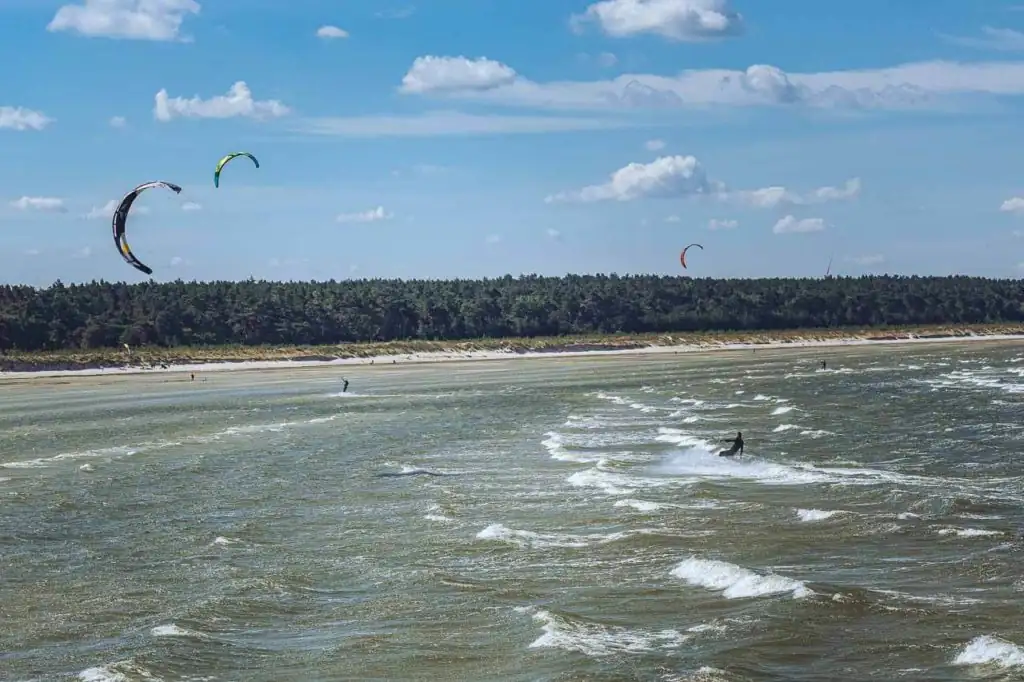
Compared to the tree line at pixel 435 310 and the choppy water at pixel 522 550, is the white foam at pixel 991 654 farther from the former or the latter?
the tree line at pixel 435 310

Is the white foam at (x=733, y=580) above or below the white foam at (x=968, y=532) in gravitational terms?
below

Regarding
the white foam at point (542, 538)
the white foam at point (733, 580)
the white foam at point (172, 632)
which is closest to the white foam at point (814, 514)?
the white foam at point (542, 538)

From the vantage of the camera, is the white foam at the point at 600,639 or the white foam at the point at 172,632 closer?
the white foam at the point at 600,639

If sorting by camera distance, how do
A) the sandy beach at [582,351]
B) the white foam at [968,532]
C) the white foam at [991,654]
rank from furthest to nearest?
the sandy beach at [582,351] → the white foam at [968,532] → the white foam at [991,654]

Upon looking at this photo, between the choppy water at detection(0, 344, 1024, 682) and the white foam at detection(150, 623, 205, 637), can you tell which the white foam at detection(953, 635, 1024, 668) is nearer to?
the choppy water at detection(0, 344, 1024, 682)

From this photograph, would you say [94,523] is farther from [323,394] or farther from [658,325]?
[658,325]

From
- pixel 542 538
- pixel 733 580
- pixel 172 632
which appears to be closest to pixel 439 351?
pixel 542 538

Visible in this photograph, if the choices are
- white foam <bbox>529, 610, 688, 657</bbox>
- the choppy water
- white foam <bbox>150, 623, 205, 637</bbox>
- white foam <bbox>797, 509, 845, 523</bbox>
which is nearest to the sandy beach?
the choppy water
